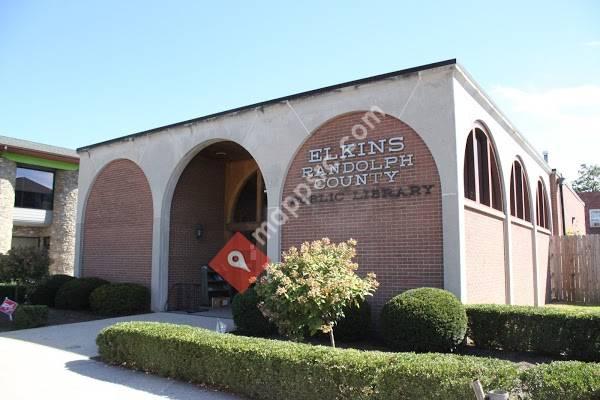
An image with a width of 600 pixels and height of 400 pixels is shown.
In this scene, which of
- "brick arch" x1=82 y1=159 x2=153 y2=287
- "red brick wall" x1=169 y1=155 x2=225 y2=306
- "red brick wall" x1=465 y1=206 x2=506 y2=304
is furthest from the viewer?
"brick arch" x1=82 y1=159 x2=153 y2=287

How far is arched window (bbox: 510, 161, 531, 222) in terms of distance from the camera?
15156mm

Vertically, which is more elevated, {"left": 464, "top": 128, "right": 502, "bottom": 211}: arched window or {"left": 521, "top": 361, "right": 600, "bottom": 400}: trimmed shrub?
{"left": 464, "top": 128, "right": 502, "bottom": 211}: arched window

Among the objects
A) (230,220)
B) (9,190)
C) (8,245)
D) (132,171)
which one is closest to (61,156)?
(9,190)

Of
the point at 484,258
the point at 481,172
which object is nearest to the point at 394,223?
the point at 484,258

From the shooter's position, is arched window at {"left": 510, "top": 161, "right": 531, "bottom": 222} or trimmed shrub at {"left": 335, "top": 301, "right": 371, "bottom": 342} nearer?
trimmed shrub at {"left": 335, "top": 301, "right": 371, "bottom": 342}

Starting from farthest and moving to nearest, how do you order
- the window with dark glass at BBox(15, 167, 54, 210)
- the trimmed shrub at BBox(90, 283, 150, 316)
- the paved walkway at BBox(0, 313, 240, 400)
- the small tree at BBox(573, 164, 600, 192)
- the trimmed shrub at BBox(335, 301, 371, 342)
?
1. the small tree at BBox(573, 164, 600, 192)
2. the window with dark glass at BBox(15, 167, 54, 210)
3. the trimmed shrub at BBox(90, 283, 150, 316)
4. the trimmed shrub at BBox(335, 301, 371, 342)
5. the paved walkway at BBox(0, 313, 240, 400)

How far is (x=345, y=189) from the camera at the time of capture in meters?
10.9

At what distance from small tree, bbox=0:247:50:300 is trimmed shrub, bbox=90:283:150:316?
214 centimetres

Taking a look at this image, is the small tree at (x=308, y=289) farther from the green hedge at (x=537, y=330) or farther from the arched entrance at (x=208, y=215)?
the arched entrance at (x=208, y=215)

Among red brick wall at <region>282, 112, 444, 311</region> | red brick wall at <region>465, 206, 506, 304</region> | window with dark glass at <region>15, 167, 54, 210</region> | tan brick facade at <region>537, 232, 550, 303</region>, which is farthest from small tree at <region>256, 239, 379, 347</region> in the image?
window with dark glass at <region>15, 167, 54, 210</region>

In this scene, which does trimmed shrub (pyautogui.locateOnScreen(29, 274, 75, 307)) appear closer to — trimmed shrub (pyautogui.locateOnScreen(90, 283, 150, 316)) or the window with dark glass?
trimmed shrub (pyautogui.locateOnScreen(90, 283, 150, 316))

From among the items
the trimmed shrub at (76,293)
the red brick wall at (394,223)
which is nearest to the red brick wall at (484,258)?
the red brick wall at (394,223)

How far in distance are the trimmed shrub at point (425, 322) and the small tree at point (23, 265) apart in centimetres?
1153

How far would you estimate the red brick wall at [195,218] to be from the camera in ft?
49.5
